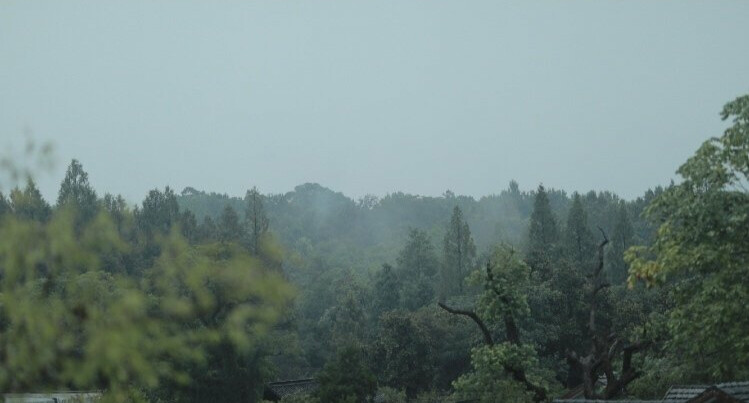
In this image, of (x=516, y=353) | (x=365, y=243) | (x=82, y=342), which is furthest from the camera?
(x=365, y=243)

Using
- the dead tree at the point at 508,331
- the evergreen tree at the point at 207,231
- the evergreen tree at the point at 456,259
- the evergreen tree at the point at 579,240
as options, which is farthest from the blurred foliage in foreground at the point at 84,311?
the evergreen tree at the point at 207,231

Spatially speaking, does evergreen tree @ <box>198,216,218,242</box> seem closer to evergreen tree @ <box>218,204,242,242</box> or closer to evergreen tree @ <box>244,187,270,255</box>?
evergreen tree @ <box>218,204,242,242</box>

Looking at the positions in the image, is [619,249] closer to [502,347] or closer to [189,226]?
[189,226]

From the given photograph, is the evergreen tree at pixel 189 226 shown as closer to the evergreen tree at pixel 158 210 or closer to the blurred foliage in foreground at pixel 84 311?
the evergreen tree at pixel 158 210

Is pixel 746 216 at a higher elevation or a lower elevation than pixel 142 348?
higher

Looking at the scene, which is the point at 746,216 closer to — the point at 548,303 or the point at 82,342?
the point at 82,342

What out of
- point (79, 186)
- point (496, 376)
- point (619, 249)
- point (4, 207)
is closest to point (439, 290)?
point (619, 249)

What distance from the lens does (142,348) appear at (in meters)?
4.70

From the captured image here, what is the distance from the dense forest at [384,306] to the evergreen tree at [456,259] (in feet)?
0.78

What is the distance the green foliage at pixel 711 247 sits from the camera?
16.8 meters

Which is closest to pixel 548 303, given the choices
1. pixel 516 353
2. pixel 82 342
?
pixel 516 353

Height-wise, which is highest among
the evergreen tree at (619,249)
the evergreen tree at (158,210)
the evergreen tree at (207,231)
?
the evergreen tree at (158,210)

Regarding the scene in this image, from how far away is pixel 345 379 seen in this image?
3347 centimetres

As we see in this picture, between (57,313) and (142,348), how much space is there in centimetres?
49
